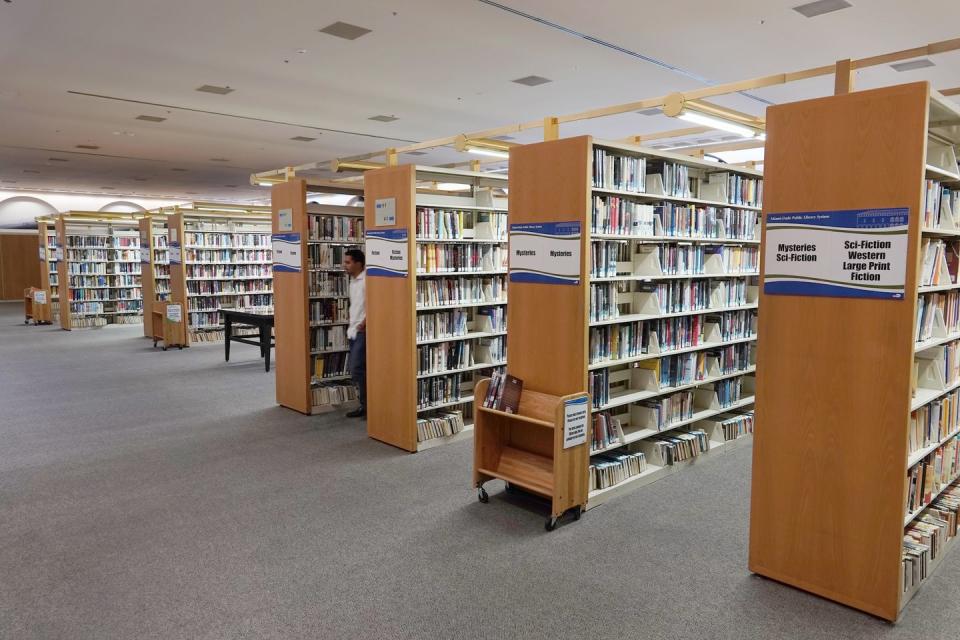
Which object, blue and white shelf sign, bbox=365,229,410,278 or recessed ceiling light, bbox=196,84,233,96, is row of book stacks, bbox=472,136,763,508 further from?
recessed ceiling light, bbox=196,84,233,96

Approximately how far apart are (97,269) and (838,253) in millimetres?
16700

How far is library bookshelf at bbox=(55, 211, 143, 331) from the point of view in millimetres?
15039

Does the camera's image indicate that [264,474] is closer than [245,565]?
No

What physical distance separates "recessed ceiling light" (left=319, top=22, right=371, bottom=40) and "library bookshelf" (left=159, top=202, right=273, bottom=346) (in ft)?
22.2

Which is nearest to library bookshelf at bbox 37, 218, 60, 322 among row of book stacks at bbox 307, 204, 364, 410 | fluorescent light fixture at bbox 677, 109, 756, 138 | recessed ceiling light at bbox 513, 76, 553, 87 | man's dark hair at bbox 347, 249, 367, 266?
row of book stacks at bbox 307, 204, 364, 410

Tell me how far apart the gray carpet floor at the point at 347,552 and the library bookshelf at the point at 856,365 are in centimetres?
28

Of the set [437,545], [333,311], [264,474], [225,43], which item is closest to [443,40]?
[225,43]

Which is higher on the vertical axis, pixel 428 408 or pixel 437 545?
pixel 428 408

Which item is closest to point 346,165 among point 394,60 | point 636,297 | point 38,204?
point 394,60

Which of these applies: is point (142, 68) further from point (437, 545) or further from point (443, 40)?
point (437, 545)

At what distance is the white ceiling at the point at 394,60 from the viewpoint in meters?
5.91

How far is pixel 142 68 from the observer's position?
752 centimetres

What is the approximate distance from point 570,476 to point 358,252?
3645mm

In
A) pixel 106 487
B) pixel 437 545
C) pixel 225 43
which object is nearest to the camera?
pixel 437 545
